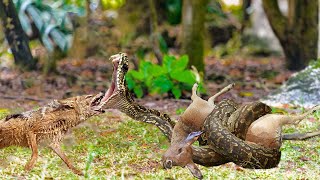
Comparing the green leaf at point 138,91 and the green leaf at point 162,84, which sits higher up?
the green leaf at point 162,84

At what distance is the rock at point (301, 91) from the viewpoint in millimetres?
8398

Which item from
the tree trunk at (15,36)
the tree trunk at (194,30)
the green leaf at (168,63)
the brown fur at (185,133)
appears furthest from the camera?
the tree trunk at (15,36)

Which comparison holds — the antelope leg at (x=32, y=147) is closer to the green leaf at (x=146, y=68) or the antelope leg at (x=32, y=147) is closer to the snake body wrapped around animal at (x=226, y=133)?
the snake body wrapped around animal at (x=226, y=133)

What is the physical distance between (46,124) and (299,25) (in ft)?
27.6

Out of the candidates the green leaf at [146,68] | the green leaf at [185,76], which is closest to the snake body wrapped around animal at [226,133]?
the green leaf at [185,76]

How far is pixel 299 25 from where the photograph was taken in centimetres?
1245

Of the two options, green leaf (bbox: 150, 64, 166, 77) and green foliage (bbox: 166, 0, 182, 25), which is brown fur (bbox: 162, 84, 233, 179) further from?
green foliage (bbox: 166, 0, 182, 25)

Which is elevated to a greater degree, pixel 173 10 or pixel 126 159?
pixel 126 159

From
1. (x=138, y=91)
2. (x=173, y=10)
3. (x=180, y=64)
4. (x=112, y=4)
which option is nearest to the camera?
(x=180, y=64)

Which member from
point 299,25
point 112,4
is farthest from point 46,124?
point 112,4

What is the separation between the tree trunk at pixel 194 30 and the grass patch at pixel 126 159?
3.23 m

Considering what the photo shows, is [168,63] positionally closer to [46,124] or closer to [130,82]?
[130,82]

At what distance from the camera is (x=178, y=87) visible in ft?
29.2

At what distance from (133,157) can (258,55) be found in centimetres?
1097
